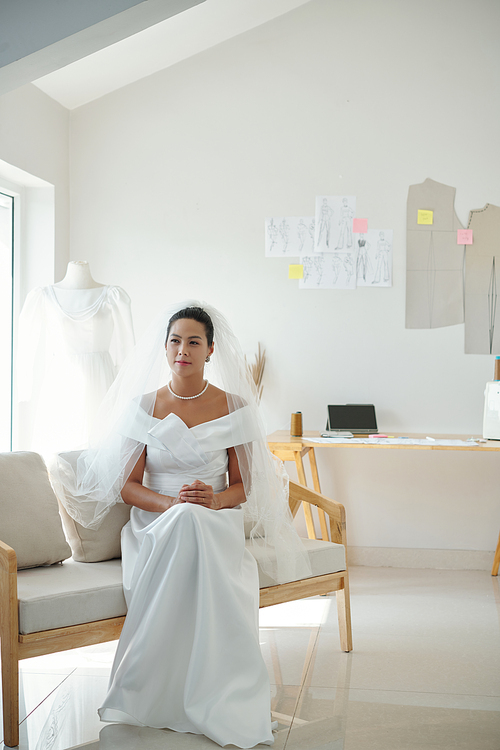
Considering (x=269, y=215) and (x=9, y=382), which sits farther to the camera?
(x=269, y=215)

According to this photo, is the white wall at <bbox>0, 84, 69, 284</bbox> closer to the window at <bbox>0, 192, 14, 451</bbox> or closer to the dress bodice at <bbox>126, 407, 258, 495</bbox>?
the window at <bbox>0, 192, 14, 451</bbox>

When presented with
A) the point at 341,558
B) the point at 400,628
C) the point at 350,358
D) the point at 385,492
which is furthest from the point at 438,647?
the point at 350,358

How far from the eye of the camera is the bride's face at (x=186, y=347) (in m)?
2.64

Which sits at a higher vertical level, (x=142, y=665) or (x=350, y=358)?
(x=350, y=358)

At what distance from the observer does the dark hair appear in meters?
2.68

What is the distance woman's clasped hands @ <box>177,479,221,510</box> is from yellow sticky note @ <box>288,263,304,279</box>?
2061 millimetres

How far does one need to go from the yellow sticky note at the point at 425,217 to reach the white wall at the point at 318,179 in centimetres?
12

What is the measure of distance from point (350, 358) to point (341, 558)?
170cm

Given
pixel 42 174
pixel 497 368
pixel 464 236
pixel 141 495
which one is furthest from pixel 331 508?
pixel 42 174

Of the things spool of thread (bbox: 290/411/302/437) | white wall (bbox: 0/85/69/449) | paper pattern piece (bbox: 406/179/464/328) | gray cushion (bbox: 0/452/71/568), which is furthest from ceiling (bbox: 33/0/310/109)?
gray cushion (bbox: 0/452/71/568)

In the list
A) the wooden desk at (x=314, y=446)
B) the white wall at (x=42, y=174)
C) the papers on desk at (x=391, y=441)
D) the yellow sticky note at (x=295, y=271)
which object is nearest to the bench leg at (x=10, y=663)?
the wooden desk at (x=314, y=446)

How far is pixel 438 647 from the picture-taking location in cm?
286

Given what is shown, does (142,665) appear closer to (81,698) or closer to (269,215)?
(81,698)

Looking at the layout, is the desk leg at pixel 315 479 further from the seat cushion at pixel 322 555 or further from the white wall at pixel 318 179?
the seat cushion at pixel 322 555
